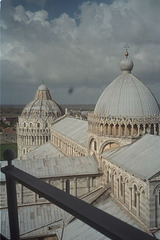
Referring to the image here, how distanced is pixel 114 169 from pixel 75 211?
14.4m

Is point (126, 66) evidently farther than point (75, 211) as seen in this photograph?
Yes

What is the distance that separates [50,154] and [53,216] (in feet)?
64.4

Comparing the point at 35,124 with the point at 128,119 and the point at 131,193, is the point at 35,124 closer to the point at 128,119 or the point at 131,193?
the point at 128,119

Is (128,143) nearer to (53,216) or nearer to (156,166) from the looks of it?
(156,166)

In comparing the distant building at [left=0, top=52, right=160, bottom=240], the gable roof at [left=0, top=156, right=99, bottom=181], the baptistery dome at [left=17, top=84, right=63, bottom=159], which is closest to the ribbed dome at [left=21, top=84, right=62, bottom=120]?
the baptistery dome at [left=17, top=84, right=63, bottom=159]

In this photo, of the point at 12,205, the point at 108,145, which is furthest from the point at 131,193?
the point at 12,205

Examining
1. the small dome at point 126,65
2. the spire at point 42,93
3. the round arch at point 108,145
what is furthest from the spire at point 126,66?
the spire at point 42,93

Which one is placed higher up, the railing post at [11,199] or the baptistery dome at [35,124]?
the railing post at [11,199]

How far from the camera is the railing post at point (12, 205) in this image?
9.59ft

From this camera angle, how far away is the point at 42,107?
61.4 meters

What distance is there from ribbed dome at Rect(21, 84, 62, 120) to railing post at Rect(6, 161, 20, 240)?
5710 centimetres

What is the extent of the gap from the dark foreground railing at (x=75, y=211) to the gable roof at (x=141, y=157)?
1011 cm

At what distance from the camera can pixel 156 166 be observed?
41.7 ft

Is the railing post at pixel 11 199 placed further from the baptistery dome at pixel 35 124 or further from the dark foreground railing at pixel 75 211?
the baptistery dome at pixel 35 124
